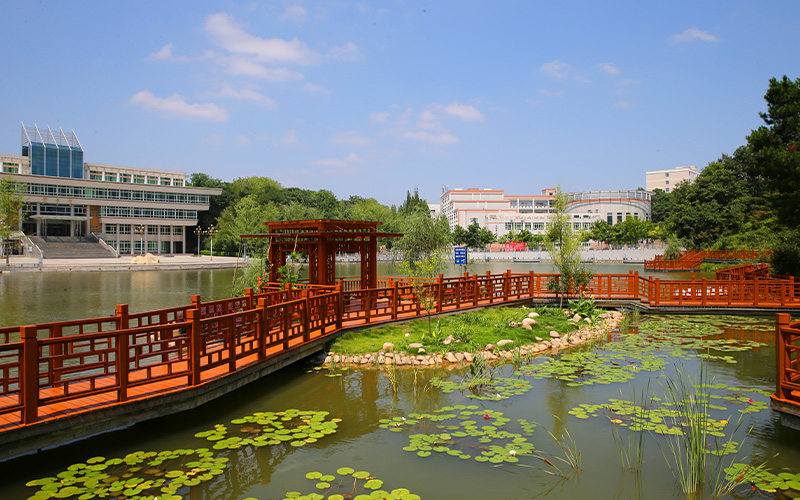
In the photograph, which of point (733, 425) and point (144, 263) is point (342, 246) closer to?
point (733, 425)

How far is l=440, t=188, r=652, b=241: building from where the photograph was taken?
91688 mm

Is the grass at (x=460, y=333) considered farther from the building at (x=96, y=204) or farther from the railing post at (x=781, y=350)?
the building at (x=96, y=204)

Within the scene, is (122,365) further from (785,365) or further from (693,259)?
(693,259)

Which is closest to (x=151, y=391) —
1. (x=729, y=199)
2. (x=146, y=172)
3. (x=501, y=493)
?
(x=501, y=493)

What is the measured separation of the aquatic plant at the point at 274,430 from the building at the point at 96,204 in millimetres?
57529

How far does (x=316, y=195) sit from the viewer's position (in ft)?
239

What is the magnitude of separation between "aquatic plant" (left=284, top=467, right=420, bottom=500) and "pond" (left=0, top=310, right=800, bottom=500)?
2 centimetres

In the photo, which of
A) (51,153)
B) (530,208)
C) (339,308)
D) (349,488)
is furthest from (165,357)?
(530,208)

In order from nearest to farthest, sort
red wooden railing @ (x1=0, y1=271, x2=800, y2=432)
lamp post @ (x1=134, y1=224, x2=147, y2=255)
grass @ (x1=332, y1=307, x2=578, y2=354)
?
1. red wooden railing @ (x1=0, y1=271, x2=800, y2=432)
2. grass @ (x1=332, y1=307, x2=578, y2=354)
3. lamp post @ (x1=134, y1=224, x2=147, y2=255)

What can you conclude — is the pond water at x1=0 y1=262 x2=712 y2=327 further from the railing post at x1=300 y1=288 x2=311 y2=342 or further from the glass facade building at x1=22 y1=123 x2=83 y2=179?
the glass facade building at x1=22 y1=123 x2=83 y2=179

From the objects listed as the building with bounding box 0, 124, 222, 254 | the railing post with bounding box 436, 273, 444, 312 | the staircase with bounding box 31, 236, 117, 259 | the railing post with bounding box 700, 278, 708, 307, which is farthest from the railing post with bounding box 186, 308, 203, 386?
the building with bounding box 0, 124, 222, 254

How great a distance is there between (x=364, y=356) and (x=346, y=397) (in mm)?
1962

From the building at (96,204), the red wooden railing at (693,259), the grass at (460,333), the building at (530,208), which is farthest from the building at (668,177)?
the grass at (460,333)

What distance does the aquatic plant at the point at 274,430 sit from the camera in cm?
573
